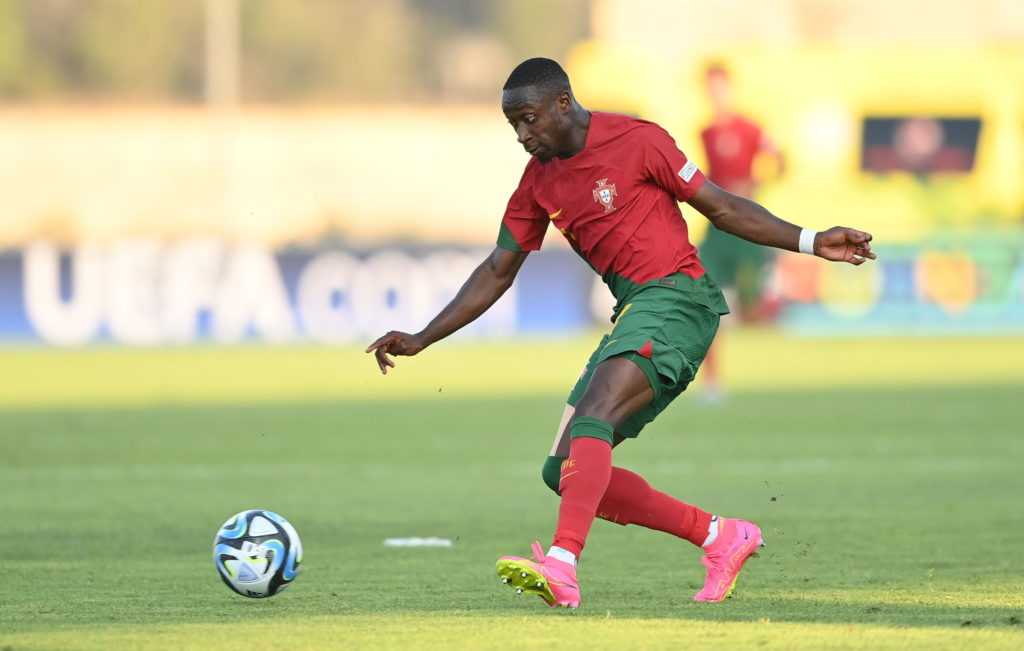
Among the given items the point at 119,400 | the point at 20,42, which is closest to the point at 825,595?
the point at 119,400

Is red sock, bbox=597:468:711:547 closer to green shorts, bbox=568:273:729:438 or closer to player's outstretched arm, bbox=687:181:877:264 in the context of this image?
green shorts, bbox=568:273:729:438

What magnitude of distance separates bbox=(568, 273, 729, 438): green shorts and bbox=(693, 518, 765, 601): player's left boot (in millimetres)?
513

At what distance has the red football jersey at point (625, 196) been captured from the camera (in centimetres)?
642

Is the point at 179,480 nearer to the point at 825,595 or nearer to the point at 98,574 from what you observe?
the point at 98,574

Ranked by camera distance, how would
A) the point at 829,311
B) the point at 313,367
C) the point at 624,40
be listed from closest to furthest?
the point at 313,367 < the point at 829,311 < the point at 624,40

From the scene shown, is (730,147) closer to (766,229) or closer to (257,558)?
(766,229)

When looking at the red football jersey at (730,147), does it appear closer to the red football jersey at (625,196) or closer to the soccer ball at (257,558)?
the red football jersey at (625,196)

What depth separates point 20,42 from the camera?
52.6 m

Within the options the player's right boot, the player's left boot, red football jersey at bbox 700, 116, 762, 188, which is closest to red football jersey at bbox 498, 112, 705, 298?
the player's left boot

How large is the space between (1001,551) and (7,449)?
7.38 meters

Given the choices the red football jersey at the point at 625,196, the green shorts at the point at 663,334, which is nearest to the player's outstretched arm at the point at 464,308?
the red football jersey at the point at 625,196

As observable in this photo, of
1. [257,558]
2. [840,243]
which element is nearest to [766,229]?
[840,243]

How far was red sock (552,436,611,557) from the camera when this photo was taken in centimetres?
610

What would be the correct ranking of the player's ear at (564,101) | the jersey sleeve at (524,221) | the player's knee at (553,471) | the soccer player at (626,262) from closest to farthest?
the soccer player at (626,262) → the player's ear at (564,101) → the player's knee at (553,471) → the jersey sleeve at (524,221)
